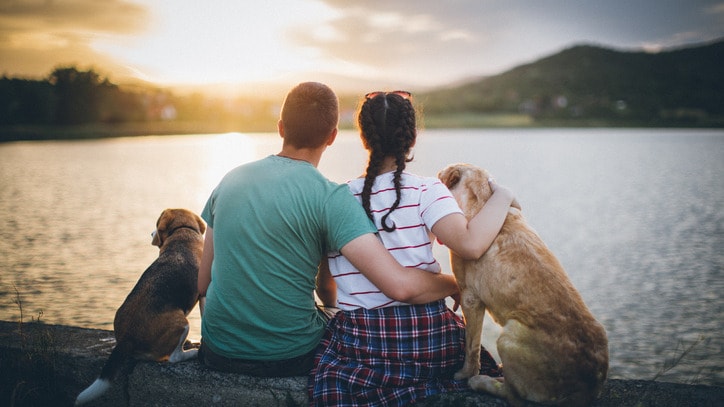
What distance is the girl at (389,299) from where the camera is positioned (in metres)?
2.54

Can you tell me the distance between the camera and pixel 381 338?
8.52 feet

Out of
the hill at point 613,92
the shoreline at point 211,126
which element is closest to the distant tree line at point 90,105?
the shoreline at point 211,126

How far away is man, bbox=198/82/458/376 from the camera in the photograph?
243cm


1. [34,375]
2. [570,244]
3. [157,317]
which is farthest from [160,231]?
[570,244]

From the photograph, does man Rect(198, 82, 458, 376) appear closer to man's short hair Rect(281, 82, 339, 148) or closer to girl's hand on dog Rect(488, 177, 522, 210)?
man's short hair Rect(281, 82, 339, 148)

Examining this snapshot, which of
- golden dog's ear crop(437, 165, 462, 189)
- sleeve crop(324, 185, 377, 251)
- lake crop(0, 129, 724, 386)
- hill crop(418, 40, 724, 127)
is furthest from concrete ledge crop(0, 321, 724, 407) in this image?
hill crop(418, 40, 724, 127)

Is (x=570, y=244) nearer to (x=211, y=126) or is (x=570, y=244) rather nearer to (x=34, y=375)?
(x=34, y=375)

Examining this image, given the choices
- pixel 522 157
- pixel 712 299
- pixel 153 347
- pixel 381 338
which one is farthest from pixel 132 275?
pixel 522 157

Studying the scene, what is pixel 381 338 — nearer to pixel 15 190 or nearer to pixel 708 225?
pixel 708 225

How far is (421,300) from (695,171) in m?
31.0

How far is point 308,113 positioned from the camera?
2.48m

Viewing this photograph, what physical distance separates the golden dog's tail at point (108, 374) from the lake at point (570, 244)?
92 cm

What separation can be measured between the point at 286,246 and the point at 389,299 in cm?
61

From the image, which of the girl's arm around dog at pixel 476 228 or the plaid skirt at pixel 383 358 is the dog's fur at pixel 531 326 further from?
the plaid skirt at pixel 383 358
